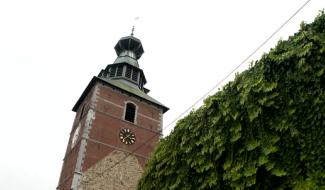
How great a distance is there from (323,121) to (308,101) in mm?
399

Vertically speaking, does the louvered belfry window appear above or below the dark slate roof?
above

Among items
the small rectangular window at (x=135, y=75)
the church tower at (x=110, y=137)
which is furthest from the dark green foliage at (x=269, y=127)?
the small rectangular window at (x=135, y=75)

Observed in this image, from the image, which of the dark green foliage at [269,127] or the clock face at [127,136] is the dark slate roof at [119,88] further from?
the dark green foliage at [269,127]

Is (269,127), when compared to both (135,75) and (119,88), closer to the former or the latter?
(119,88)

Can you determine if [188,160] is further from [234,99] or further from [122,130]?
[122,130]

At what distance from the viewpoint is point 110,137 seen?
21031 millimetres

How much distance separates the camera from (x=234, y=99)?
20.6 ft

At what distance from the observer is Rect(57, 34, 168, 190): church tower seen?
19.2 meters

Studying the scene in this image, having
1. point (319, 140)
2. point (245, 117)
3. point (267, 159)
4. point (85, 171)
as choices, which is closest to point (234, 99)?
point (245, 117)

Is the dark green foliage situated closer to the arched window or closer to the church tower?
the church tower

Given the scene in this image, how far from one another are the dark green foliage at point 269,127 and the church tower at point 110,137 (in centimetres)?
1320

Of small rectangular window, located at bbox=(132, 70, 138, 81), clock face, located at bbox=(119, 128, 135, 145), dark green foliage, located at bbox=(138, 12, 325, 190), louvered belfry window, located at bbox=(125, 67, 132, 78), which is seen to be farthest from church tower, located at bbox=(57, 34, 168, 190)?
dark green foliage, located at bbox=(138, 12, 325, 190)

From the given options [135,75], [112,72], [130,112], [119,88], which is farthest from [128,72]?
[130,112]

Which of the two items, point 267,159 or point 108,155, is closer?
point 267,159
